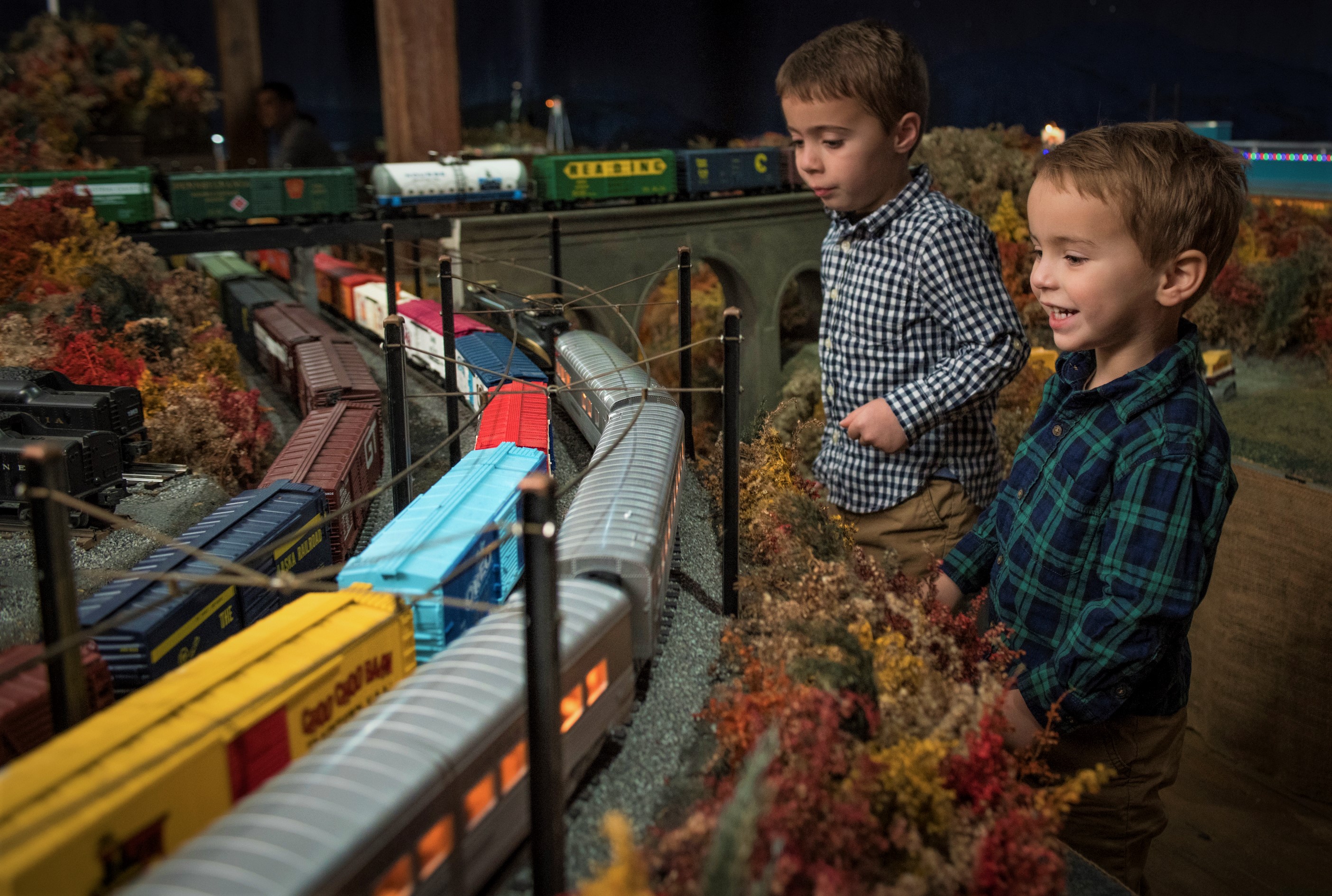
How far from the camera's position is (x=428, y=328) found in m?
15.9

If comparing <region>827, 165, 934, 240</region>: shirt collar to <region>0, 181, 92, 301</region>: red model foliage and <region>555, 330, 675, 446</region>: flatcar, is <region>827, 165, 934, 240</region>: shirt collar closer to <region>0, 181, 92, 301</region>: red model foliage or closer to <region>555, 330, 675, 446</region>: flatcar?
<region>555, 330, 675, 446</region>: flatcar

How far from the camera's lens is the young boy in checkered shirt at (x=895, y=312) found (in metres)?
5.27

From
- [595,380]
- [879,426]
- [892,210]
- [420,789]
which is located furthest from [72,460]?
[892,210]

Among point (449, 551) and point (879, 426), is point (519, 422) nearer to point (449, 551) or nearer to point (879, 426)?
point (449, 551)

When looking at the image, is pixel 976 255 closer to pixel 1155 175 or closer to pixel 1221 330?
pixel 1155 175

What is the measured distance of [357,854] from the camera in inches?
123

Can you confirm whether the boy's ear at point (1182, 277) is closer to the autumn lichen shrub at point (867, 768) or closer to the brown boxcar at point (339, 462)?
the autumn lichen shrub at point (867, 768)

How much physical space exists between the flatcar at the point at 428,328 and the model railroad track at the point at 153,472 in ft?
14.9

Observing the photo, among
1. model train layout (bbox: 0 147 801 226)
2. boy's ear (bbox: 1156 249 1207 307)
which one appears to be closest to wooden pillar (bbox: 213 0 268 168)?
model train layout (bbox: 0 147 801 226)

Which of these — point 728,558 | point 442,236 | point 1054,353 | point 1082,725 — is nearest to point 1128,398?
point 1082,725

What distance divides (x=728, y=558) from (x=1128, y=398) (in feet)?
10.1

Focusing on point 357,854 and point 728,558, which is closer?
point 357,854

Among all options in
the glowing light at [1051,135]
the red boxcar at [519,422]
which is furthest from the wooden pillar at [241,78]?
the red boxcar at [519,422]

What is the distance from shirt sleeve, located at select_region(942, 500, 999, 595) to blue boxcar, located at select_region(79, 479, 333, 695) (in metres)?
3.42
